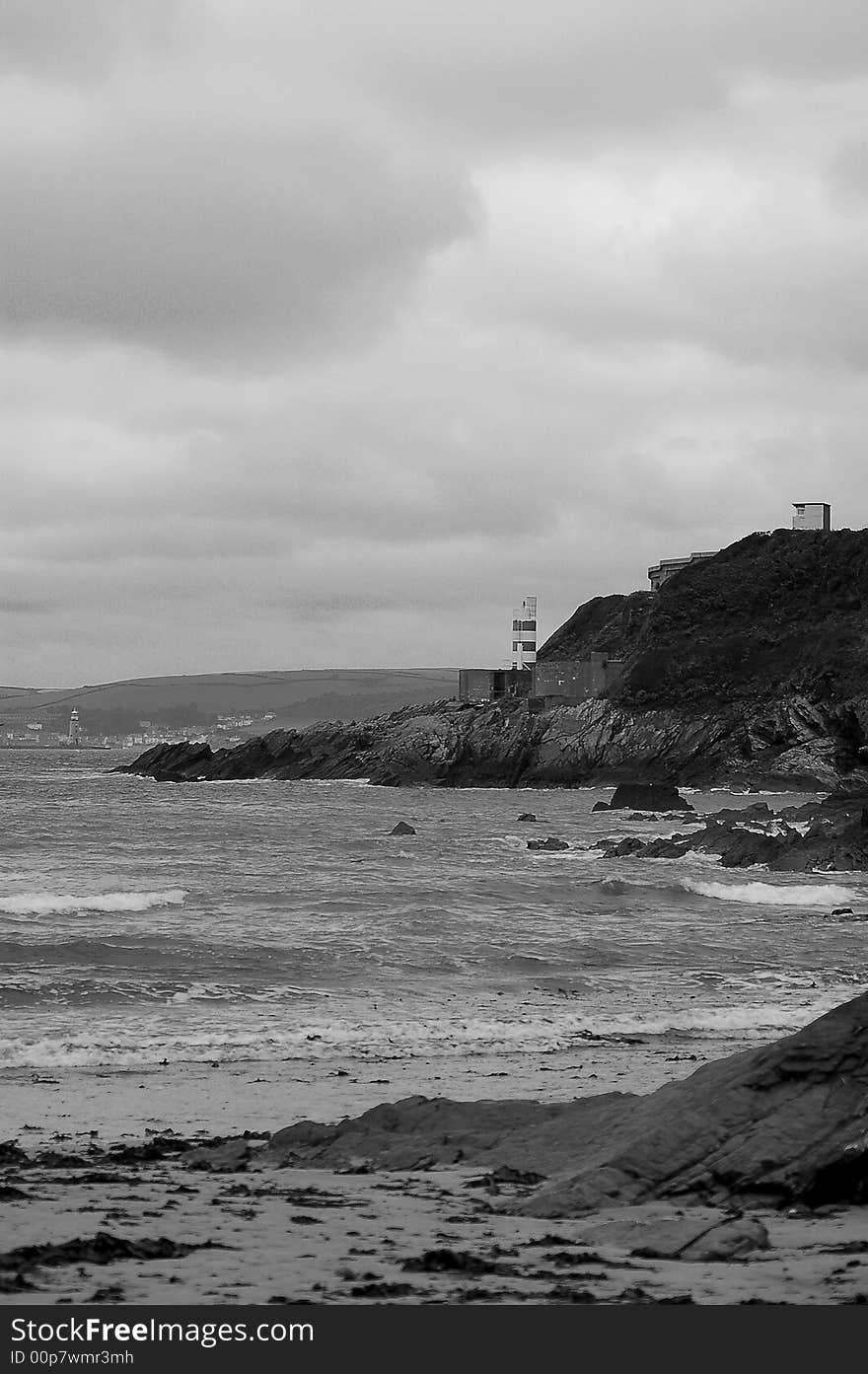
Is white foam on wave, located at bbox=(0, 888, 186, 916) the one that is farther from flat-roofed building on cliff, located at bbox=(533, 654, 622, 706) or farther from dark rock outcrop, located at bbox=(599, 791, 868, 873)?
flat-roofed building on cliff, located at bbox=(533, 654, 622, 706)

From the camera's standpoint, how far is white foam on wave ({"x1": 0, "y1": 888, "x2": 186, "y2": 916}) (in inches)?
1017

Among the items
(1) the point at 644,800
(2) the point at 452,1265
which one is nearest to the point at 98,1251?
(2) the point at 452,1265

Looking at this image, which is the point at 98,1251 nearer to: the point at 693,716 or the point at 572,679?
the point at 693,716

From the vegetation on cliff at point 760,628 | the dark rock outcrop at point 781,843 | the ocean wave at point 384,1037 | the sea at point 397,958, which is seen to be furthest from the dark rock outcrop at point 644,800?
the ocean wave at point 384,1037

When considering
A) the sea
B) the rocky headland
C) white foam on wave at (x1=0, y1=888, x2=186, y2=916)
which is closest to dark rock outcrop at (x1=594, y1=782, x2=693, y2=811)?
the rocky headland

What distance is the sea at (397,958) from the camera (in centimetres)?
1563

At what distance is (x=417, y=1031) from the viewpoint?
1661cm

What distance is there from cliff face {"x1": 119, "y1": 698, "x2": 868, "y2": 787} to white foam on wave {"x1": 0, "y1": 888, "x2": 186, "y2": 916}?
57076 mm

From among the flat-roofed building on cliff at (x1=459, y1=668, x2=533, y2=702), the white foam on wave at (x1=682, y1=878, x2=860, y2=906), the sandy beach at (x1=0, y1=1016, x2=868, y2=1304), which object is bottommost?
the white foam on wave at (x1=682, y1=878, x2=860, y2=906)

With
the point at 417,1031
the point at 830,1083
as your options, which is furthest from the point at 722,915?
the point at 830,1083

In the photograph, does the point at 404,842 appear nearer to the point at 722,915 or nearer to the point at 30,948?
the point at 722,915

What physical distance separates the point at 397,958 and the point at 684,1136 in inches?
505

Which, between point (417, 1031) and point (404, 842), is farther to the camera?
point (404, 842)

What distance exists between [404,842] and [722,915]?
1983 cm
